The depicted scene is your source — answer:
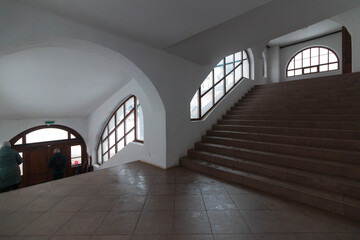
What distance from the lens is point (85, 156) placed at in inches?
368

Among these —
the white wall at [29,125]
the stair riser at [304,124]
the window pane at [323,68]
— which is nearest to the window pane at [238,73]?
the stair riser at [304,124]

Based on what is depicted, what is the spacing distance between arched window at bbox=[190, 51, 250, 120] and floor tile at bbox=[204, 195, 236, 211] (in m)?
2.67

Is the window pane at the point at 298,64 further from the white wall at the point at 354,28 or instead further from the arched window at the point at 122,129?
the arched window at the point at 122,129

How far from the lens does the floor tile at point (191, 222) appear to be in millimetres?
1826

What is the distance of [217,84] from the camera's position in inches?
231

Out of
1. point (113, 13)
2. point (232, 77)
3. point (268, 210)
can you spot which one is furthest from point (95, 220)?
point (232, 77)

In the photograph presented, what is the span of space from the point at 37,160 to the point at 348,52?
15.5 meters

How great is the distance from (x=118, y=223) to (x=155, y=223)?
43cm

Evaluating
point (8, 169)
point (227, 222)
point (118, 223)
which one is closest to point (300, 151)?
point (227, 222)

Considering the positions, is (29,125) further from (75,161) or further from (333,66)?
(333,66)

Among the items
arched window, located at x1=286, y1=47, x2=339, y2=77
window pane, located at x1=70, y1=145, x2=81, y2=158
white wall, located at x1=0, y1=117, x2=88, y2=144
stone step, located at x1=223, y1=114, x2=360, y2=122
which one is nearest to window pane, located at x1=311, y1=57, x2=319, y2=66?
arched window, located at x1=286, y1=47, x2=339, y2=77

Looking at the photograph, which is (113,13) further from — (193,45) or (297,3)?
(297,3)

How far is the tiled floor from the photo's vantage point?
1761mm

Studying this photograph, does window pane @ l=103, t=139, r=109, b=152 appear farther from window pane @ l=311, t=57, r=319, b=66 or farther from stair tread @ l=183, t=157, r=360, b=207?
window pane @ l=311, t=57, r=319, b=66
